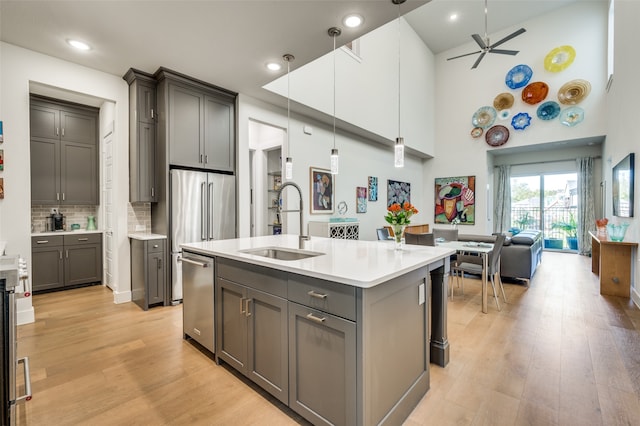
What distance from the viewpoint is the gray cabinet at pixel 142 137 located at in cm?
356

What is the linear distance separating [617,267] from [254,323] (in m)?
4.94

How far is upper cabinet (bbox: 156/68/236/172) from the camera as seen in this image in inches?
140

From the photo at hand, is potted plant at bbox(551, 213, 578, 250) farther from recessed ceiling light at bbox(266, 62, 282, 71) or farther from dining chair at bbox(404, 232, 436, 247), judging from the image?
recessed ceiling light at bbox(266, 62, 282, 71)

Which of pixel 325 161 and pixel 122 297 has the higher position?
pixel 325 161

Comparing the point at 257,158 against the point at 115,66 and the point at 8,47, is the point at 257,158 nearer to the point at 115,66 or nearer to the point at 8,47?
the point at 115,66

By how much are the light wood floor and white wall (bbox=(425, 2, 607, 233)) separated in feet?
18.3

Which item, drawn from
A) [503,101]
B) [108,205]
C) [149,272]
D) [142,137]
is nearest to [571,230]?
[503,101]

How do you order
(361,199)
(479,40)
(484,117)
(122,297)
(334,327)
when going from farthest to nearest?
(484,117) → (361,199) → (479,40) → (122,297) → (334,327)

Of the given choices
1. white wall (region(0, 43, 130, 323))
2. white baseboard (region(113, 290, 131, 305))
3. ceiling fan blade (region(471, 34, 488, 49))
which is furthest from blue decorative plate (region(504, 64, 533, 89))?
white baseboard (region(113, 290, 131, 305))

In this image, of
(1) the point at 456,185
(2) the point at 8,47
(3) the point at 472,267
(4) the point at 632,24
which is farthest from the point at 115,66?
(1) the point at 456,185

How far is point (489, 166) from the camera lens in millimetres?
8625

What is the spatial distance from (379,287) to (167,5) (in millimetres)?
2716

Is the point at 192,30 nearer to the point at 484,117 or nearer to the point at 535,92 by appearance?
the point at 484,117

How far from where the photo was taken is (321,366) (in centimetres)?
147
